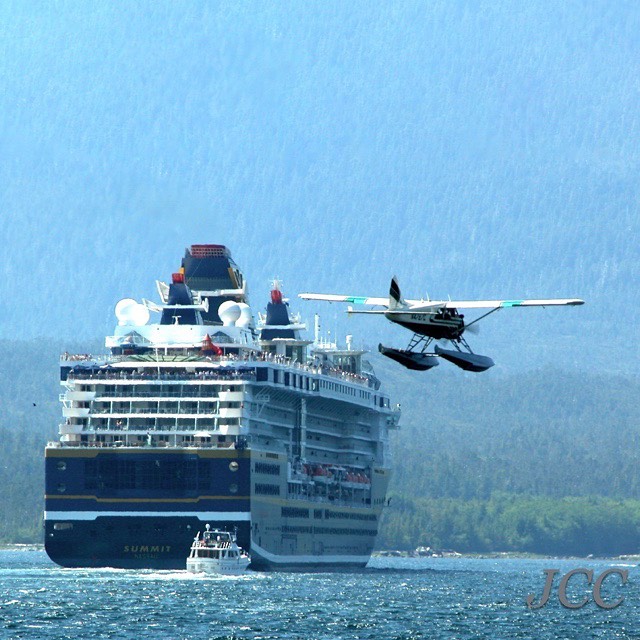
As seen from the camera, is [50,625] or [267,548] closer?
[50,625]

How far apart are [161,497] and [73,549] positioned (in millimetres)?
6943

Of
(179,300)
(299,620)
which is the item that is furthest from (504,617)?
(179,300)

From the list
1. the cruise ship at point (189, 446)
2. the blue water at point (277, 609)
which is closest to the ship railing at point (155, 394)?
the cruise ship at point (189, 446)

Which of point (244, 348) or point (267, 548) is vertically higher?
point (244, 348)

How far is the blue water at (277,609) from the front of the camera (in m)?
121

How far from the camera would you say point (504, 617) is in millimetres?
134250

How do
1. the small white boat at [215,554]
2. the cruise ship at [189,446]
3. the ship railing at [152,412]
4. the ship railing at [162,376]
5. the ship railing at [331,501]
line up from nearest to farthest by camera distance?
the small white boat at [215,554]
the cruise ship at [189,446]
the ship railing at [152,412]
the ship railing at [162,376]
the ship railing at [331,501]

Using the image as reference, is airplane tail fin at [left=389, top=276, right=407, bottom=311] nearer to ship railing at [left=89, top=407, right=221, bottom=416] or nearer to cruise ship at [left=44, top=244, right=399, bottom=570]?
cruise ship at [left=44, top=244, right=399, bottom=570]

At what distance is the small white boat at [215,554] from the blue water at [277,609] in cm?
85

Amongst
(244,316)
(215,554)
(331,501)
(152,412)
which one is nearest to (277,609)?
(215,554)

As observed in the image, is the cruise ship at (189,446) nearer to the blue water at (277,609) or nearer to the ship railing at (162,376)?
the ship railing at (162,376)

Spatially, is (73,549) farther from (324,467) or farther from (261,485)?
(324,467)

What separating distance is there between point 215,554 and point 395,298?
176ft

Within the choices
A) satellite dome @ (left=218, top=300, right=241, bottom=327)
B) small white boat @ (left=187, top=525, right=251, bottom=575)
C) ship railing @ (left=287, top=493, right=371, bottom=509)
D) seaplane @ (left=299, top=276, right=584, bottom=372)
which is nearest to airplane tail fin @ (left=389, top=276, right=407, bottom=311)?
seaplane @ (left=299, top=276, right=584, bottom=372)
